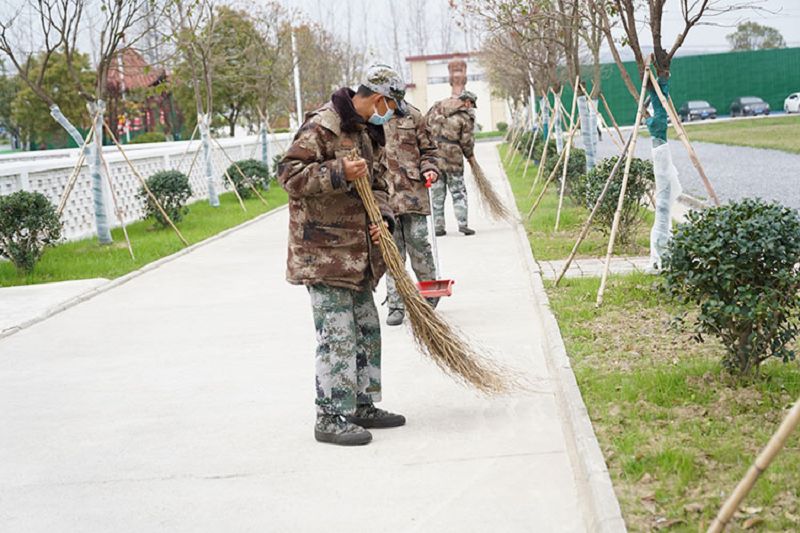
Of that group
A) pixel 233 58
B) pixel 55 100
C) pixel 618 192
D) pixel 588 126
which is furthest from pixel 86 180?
pixel 55 100

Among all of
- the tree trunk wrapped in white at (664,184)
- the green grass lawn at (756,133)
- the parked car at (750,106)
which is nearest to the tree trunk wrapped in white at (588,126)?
the tree trunk wrapped in white at (664,184)

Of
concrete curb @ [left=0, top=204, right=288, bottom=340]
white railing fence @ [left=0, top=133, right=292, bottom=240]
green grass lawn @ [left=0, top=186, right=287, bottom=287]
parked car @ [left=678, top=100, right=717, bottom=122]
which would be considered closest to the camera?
concrete curb @ [left=0, top=204, right=288, bottom=340]

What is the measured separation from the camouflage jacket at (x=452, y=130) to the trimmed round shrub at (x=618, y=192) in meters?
1.90

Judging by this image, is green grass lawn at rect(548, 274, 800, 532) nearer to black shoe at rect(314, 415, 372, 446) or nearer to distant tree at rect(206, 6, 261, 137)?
black shoe at rect(314, 415, 372, 446)

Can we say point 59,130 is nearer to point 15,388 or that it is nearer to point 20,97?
point 20,97

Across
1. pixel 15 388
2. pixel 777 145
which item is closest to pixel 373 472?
pixel 15 388

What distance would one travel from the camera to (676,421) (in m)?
4.71

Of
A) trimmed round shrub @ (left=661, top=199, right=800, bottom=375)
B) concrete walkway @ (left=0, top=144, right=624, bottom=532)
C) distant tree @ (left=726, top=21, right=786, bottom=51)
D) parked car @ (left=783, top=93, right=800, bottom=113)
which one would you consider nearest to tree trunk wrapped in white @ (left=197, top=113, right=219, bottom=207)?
concrete walkway @ (left=0, top=144, right=624, bottom=532)

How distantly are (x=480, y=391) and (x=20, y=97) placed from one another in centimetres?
3980

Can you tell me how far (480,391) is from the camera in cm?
538

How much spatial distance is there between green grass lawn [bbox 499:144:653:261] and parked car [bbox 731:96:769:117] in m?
32.7

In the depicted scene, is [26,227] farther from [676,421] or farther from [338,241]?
[676,421]

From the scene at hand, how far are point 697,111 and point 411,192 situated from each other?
140ft

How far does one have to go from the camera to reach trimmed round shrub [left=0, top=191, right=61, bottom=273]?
1084 centimetres
